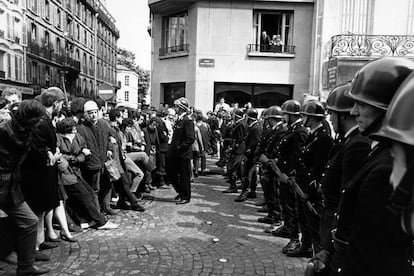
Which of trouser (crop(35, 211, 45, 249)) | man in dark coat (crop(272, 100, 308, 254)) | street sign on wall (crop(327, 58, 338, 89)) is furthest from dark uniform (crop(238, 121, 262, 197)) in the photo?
street sign on wall (crop(327, 58, 338, 89))

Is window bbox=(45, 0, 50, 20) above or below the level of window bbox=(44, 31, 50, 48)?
above

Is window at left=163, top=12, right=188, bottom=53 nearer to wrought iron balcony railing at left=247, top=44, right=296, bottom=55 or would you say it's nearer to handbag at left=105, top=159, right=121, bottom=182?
wrought iron balcony railing at left=247, top=44, right=296, bottom=55

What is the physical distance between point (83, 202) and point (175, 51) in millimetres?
11915

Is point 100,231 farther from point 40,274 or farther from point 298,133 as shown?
point 298,133

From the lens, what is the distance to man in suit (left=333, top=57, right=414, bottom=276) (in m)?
1.63

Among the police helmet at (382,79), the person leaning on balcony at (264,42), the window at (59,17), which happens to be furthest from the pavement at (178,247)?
the window at (59,17)

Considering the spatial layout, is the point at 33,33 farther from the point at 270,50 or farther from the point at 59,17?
the point at 270,50

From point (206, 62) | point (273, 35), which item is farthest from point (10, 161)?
point (273, 35)

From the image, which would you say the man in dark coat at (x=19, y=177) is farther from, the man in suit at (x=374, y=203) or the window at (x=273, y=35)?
the window at (x=273, y=35)

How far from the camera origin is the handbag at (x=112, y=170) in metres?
6.31

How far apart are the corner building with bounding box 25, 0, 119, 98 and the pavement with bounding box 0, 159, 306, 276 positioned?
29.1 meters

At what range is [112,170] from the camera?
20.8 feet

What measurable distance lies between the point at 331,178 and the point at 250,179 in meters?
5.34

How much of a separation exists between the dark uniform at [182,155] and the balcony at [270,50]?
875 centimetres
